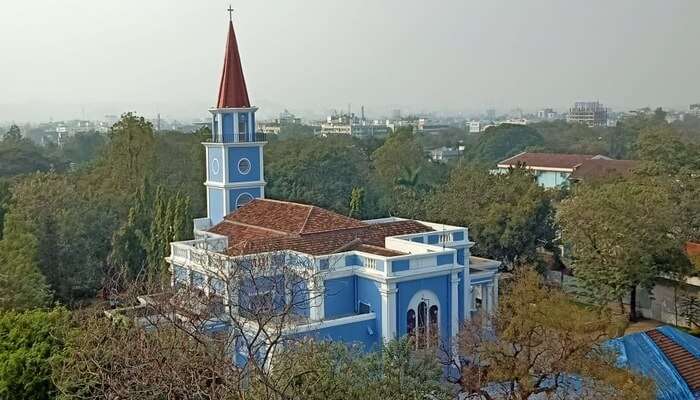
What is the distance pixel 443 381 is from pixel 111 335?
606 centimetres

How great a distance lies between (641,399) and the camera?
40.9 ft

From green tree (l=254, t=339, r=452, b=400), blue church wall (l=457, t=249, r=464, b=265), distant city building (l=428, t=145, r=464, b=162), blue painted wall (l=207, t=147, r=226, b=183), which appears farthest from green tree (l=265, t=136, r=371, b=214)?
distant city building (l=428, t=145, r=464, b=162)

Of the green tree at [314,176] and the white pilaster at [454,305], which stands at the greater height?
the green tree at [314,176]

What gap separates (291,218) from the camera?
20266 mm

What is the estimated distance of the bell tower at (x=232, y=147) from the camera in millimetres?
23938

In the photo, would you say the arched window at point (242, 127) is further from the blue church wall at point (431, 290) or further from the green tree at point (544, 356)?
the green tree at point (544, 356)

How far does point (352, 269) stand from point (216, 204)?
839 cm

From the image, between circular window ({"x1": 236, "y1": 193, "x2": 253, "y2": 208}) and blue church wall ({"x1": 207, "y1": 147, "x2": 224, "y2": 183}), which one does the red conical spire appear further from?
circular window ({"x1": 236, "y1": 193, "x2": 253, "y2": 208})

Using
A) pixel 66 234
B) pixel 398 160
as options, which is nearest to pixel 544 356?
pixel 66 234

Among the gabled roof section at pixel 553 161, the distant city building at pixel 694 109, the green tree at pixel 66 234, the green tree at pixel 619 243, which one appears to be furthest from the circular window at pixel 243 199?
the distant city building at pixel 694 109

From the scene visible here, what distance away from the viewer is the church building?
638 inches

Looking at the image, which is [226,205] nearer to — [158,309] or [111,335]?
[111,335]

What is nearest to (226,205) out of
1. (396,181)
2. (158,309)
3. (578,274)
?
(578,274)

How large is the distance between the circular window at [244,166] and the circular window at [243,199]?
69cm
